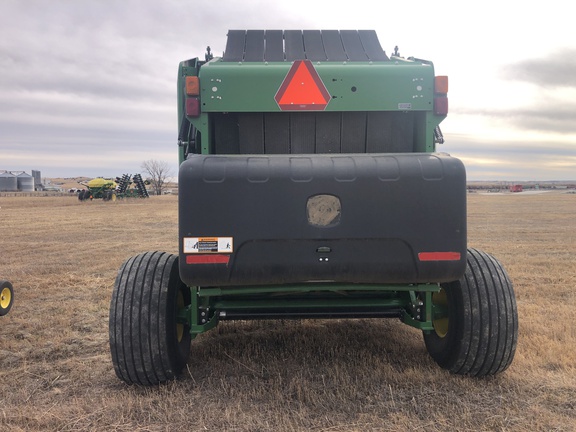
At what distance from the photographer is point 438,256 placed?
310 cm

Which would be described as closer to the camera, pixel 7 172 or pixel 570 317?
pixel 570 317

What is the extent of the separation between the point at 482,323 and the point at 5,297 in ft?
16.9

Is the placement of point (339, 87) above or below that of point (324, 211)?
above

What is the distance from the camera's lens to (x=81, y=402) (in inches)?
137

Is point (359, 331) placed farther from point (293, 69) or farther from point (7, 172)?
point (7, 172)

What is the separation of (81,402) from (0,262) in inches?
305

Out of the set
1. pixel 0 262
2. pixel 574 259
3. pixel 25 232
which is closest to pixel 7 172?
pixel 25 232

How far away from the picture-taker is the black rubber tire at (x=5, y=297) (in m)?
5.77

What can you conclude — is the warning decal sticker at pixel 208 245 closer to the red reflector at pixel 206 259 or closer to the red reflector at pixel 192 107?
the red reflector at pixel 206 259

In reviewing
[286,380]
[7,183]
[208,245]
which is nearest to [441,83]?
[208,245]

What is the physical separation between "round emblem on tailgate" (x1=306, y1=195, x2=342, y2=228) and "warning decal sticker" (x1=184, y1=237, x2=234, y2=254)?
518 millimetres

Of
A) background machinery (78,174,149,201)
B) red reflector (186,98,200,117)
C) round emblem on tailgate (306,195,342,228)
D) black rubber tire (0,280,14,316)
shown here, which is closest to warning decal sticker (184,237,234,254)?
round emblem on tailgate (306,195,342,228)

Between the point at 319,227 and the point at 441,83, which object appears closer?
the point at 319,227

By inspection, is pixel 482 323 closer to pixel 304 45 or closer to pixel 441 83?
pixel 441 83
